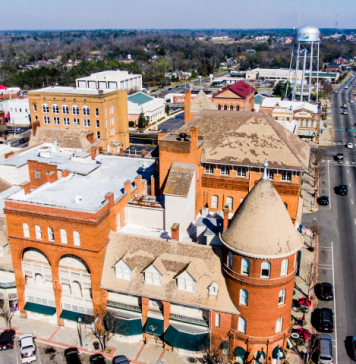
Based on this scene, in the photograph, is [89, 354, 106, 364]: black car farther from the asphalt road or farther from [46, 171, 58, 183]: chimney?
the asphalt road

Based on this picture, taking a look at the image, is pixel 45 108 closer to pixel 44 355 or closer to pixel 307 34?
pixel 44 355

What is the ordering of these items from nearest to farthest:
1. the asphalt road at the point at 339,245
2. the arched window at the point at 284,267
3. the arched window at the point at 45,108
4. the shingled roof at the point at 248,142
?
the arched window at the point at 284,267
the asphalt road at the point at 339,245
the shingled roof at the point at 248,142
the arched window at the point at 45,108

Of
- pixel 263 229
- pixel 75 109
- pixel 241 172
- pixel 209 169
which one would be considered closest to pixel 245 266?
pixel 263 229

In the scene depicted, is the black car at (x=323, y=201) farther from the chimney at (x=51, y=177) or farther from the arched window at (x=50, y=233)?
the arched window at (x=50, y=233)

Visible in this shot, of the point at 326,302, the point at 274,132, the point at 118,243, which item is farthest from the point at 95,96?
the point at 326,302

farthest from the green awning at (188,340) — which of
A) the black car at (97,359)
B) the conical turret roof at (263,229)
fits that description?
the conical turret roof at (263,229)

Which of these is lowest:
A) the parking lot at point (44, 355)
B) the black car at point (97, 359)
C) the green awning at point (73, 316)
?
A: the parking lot at point (44, 355)

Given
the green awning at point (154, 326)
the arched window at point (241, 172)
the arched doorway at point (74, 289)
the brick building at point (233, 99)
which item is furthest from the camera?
the brick building at point (233, 99)
